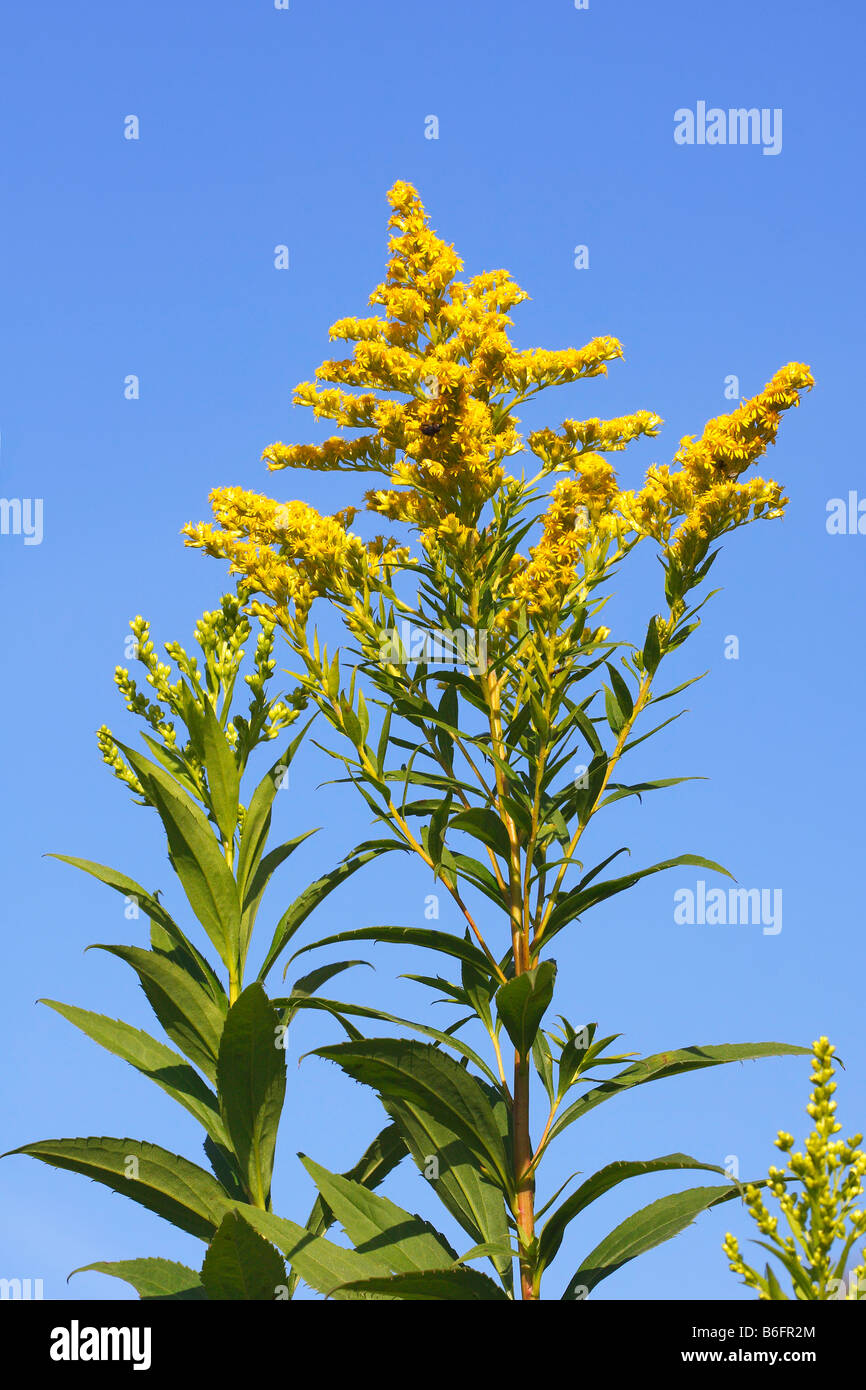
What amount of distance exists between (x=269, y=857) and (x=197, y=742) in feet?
1.81

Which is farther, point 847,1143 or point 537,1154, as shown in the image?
point 537,1154

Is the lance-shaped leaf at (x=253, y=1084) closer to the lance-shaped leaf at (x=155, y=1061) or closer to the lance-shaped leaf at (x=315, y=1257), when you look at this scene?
the lance-shaped leaf at (x=155, y=1061)

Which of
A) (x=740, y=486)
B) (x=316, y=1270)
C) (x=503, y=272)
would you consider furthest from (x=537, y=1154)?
(x=503, y=272)

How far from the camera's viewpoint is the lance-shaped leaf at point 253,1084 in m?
4.38

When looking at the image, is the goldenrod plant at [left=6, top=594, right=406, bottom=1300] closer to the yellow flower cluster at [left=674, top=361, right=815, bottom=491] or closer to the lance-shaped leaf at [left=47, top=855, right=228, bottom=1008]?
the lance-shaped leaf at [left=47, top=855, right=228, bottom=1008]

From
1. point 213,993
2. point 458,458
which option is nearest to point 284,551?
point 458,458

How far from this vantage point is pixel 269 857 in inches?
203

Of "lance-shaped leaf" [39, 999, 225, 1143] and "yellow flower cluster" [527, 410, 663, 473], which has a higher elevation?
"yellow flower cluster" [527, 410, 663, 473]

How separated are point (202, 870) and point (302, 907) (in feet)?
1.36

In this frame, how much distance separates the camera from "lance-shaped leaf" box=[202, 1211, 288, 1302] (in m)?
3.98

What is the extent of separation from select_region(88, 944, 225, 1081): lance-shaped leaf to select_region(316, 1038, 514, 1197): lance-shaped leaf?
81 cm

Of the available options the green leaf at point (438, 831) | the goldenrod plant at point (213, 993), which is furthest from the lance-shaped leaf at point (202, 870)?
the green leaf at point (438, 831)

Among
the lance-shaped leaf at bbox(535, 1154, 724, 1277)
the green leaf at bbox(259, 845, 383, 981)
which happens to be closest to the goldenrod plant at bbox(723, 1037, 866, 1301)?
the lance-shaped leaf at bbox(535, 1154, 724, 1277)
